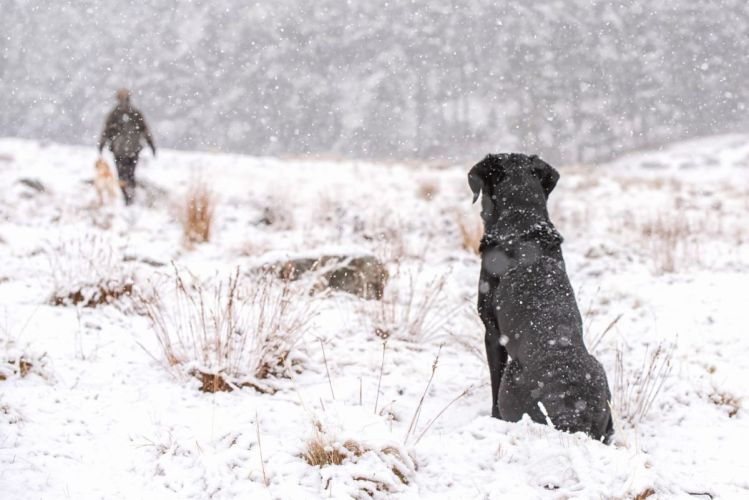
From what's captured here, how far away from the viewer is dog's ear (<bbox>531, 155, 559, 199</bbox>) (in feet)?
A: 10.7

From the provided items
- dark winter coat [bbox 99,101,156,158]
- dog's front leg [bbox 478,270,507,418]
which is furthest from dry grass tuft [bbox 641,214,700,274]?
dark winter coat [bbox 99,101,156,158]

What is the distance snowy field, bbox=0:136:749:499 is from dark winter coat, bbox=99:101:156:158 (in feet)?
6.97

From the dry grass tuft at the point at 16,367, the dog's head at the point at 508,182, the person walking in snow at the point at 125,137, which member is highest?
the person walking in snow at the point at 125,137

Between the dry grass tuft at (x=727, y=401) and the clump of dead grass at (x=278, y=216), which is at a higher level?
the clump of dead grass at (x=278, y=216)

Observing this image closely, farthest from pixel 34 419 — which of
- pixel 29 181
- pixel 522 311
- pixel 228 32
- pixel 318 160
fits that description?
pixel 228 32

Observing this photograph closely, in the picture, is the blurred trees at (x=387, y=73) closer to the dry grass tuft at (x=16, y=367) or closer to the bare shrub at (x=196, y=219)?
the bare shrub at (x=196, y=219)

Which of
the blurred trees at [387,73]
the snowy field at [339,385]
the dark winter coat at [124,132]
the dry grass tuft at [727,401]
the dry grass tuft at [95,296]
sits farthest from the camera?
the blurred trees at [387,73]

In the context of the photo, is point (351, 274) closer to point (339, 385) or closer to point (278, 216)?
point (339, 385)

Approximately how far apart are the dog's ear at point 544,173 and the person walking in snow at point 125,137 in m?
7.54

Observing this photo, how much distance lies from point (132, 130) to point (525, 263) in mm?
8030

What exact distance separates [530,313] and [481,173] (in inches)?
38.3

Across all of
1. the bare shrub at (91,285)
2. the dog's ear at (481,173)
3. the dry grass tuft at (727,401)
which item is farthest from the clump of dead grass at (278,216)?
the dry grass tuft at (727,401)

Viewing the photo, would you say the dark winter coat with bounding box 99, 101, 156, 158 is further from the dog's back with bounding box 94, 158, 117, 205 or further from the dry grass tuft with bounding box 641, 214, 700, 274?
the dry grass tuft with bounding box 641, 214, 700, 274

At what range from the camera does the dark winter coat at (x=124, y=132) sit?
8.92m
